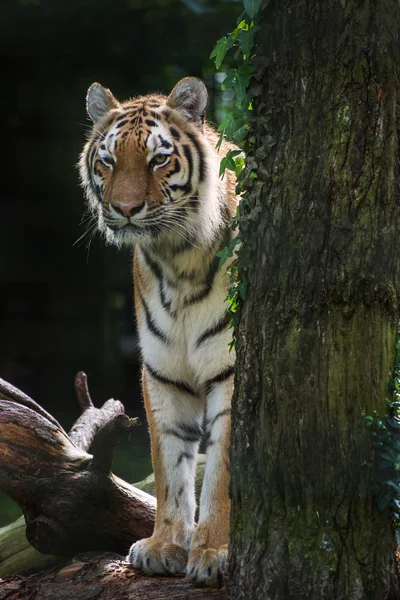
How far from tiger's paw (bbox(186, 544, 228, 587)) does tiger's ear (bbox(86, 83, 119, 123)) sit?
4.42ft

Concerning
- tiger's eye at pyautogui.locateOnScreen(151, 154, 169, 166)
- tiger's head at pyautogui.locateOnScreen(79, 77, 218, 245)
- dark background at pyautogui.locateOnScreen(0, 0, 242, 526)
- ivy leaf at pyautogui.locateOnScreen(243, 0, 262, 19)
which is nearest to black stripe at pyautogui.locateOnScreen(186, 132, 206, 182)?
tiger's head at pyautogui.locateOnScreen(79, 77, 218, 245)

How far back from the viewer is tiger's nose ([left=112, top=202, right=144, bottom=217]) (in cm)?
234

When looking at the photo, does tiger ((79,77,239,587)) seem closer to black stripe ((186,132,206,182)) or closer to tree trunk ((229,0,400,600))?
black stripe ((186,132,206,182))

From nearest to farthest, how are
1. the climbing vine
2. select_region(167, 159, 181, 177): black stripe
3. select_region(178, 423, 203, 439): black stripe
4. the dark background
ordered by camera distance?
1. the climbing vine
2. select_region(167, 159, 181, 177): black stripe
3. select_region(178, 423, 203, 439): black stripe
4. the dark background

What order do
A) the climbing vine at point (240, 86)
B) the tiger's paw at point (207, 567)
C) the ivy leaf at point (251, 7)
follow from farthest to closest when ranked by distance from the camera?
1. the tiger's paw at point (207, 567)
2. the climbing vine at point (240, 86)
3. the ivy leaf at point (251, 7)

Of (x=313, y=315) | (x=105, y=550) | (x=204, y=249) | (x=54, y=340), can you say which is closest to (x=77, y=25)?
(x=54, y=340)

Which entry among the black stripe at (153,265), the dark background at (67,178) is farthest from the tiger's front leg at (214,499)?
the dark background at (67,178)

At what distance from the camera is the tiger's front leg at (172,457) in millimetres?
2355

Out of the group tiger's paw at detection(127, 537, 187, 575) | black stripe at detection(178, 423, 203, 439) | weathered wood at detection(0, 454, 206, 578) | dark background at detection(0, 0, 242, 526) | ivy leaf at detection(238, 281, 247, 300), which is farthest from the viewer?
dark background at detection(0, 0, 242, 526)

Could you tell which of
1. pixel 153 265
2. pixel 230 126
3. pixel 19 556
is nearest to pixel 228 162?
pixel 230 126

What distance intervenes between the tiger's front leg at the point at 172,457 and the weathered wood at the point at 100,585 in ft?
0.24

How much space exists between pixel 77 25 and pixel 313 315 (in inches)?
141

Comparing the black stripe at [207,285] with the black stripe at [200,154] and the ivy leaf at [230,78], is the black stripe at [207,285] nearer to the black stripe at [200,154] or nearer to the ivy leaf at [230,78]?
the black stripe at [200,154]

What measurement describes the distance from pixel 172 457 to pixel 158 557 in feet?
1.11
